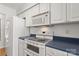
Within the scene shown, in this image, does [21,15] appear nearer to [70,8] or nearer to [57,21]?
[57,21]

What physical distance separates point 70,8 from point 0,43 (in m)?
0.93

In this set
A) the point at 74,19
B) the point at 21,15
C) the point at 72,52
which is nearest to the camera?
the point at 72,52

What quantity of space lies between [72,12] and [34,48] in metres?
0.69

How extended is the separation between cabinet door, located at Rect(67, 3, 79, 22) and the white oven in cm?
49

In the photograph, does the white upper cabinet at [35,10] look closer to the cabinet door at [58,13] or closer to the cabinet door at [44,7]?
the cabinet door at [44,7]

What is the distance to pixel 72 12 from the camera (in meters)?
1.15

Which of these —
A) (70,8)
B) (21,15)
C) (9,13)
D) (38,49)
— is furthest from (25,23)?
(70,8)

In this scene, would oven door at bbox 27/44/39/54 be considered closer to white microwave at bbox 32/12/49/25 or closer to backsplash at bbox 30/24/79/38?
backsplash at bbox 30/24/79/38

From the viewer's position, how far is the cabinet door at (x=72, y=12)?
3.61ft

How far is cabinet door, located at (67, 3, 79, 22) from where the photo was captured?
110cm

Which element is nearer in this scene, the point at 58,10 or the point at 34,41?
the point at 58,10

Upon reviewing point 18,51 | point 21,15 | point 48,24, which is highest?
point 21,15

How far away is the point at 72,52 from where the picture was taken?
986mm

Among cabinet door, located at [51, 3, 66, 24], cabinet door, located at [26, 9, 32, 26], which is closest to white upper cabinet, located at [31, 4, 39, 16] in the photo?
cabinet door, located at [26, 9, 32, 26]
